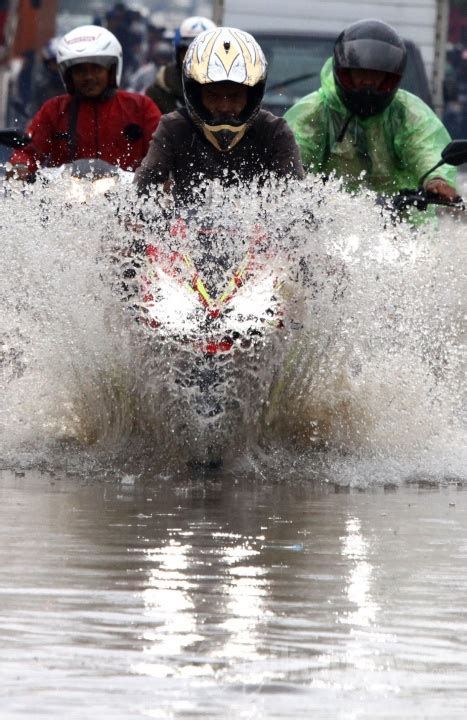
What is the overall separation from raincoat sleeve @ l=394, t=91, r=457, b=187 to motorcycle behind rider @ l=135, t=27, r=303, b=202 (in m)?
1.98

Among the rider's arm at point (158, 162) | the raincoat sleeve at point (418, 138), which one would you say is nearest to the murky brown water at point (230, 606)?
the rider's arm at point (158, 162)

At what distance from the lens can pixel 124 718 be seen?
4527mm

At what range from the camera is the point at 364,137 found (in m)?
12.3

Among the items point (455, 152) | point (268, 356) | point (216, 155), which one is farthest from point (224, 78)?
point (268, 356)

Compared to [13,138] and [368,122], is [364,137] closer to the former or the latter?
[368,122]

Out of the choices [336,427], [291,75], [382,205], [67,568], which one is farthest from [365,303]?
[291,75]

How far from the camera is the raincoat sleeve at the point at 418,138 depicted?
39.7ft

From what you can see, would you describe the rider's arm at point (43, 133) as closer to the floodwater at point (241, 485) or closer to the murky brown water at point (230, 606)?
the floodwater at point (241, 485)

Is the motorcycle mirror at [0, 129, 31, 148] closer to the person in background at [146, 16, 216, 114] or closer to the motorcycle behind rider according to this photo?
the motorcycle behind rider

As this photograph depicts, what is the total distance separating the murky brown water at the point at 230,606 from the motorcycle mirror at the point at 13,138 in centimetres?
324

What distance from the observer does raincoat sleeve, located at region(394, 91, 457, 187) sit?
12.1 meters

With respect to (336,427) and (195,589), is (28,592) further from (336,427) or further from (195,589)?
(336,427)

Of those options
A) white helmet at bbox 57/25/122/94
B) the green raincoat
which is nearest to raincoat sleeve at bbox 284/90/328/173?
the green raincoat

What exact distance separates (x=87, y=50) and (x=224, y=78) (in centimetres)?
264
